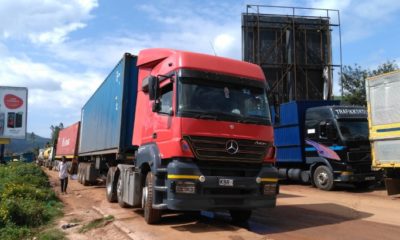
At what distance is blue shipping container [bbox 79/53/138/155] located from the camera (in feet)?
39.4

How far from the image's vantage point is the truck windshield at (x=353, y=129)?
51.5 feet

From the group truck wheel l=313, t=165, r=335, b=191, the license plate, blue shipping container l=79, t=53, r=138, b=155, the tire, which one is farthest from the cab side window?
truck wheel l=313, t=165, r=335, b=191

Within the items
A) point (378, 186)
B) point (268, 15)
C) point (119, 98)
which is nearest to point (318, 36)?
point (268, 15)

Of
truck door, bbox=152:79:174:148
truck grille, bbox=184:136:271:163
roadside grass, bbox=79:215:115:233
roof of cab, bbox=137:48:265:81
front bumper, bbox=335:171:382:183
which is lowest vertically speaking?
roadside grass, bbox=79:215:115:233

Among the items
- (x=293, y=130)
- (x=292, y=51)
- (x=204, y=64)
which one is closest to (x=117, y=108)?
(x=204, y=64)

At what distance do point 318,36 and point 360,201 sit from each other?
1679 cm

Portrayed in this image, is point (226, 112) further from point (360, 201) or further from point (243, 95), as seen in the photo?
point (360, 201)

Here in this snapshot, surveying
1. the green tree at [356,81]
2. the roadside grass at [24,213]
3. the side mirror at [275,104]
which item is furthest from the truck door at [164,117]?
the green tree at [356,81]

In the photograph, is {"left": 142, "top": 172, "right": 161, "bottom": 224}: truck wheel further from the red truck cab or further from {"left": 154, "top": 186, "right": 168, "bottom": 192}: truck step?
{"left": 154, "top": 186, "right": 168, "bottom": 192}: truck step

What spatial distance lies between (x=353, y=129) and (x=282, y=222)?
7647 mm

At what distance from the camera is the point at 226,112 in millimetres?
8141

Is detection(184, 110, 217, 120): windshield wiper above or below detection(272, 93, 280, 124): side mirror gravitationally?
below

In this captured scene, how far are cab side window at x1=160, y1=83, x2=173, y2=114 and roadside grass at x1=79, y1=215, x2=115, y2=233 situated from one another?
2886 mm

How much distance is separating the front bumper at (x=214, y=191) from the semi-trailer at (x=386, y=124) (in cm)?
617
